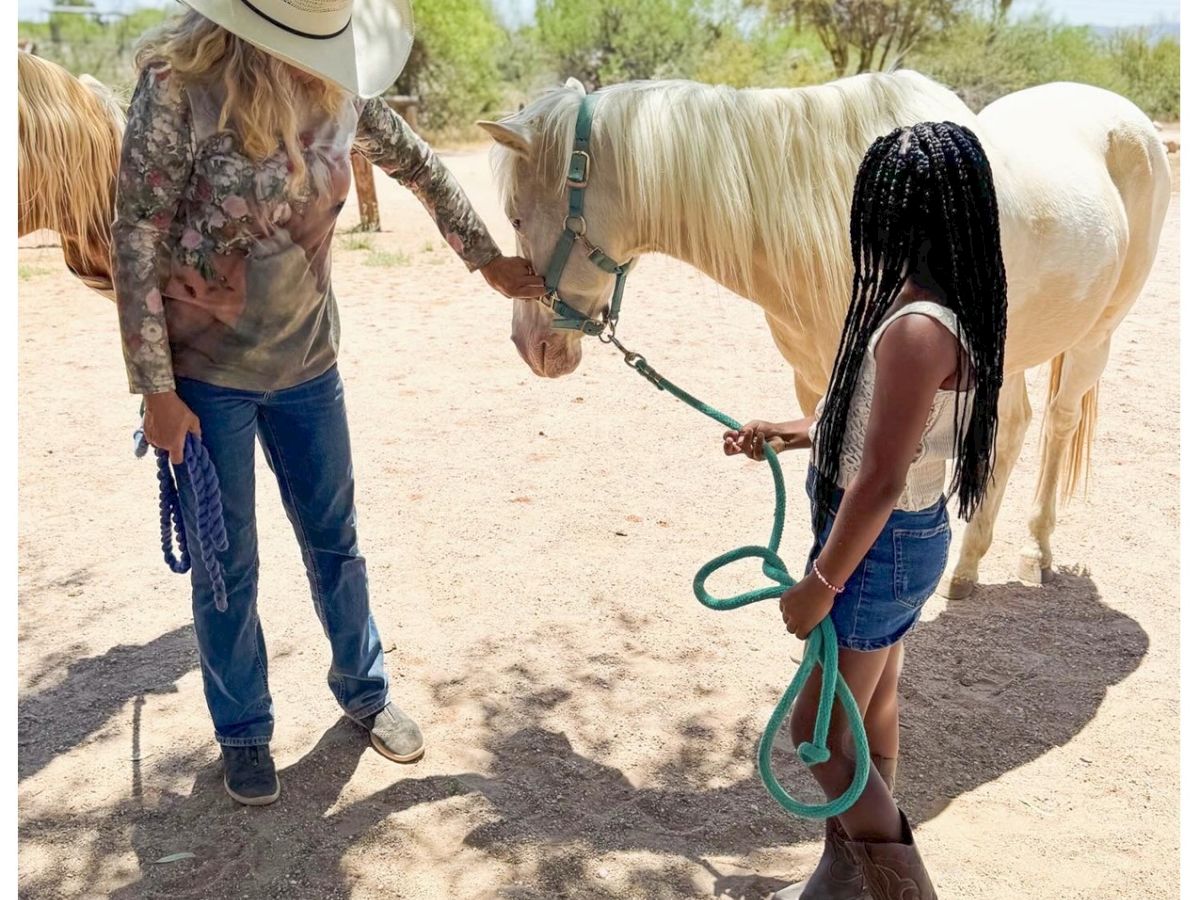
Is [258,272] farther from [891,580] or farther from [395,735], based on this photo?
[891,580]

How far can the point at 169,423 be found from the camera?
2.19 meters

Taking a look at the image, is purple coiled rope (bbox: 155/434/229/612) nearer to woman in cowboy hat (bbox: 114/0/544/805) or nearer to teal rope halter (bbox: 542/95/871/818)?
woman in cowboy hat (bbox: 114/0/544/805)

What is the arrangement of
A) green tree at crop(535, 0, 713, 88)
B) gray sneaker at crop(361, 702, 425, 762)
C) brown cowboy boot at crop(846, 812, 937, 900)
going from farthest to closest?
green tree at crop(535, 0, 713, 88) < gray sneaker at crop(361, 702, 425, 762) < brown cowboy boot at crop(846, 812, 937, 900)

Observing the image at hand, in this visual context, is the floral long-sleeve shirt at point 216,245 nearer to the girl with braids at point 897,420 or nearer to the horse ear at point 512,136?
the horse ear at point 512,136

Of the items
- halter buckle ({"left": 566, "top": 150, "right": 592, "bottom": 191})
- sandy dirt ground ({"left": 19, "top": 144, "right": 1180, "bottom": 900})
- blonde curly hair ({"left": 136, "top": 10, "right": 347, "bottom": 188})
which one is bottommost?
sandy dirt ground ({"left": 19, "top": 144, "right": 1180, "bottom": 900})

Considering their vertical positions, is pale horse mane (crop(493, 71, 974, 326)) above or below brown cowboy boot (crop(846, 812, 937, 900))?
above

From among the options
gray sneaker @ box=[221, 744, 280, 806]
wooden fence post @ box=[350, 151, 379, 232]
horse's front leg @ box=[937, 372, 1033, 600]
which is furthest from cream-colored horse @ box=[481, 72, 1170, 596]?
wooden fence post @ box=[350, 151, 379, 232]

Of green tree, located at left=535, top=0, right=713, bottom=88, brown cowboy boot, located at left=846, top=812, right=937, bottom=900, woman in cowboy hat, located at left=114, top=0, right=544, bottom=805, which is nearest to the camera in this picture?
brown cowboy boot, located at left=846, top=812, right=937, bottom=900

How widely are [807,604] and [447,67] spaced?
79.6 ft

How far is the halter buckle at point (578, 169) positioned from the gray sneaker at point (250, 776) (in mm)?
1642

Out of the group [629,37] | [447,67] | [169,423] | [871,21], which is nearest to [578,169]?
[169,423]

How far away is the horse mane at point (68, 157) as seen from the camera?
9.70ft

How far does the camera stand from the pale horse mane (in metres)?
2.57

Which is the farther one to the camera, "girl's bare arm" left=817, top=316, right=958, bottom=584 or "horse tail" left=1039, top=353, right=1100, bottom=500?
"horse tail" left=1039, top=353, right=1100, bottom=500
